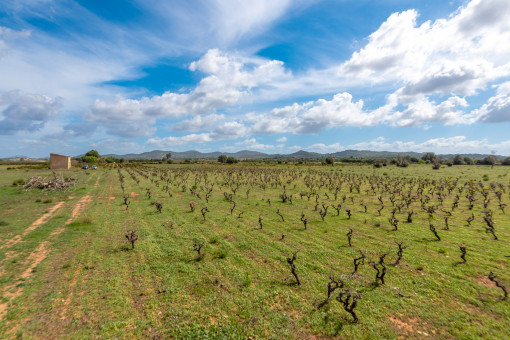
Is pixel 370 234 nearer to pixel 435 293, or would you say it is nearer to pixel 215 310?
pixel 435 293

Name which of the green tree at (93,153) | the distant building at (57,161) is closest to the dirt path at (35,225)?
the distant building at (57,161)

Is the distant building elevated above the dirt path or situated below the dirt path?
above

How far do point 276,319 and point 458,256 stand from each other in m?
10.9

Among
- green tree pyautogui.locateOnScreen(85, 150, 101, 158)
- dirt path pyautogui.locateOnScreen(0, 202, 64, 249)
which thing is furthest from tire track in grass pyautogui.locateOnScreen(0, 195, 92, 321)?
green tree pyautogui.locateOnScreen(85, 150, 101, 158)

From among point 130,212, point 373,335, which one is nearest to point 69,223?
point 130,212

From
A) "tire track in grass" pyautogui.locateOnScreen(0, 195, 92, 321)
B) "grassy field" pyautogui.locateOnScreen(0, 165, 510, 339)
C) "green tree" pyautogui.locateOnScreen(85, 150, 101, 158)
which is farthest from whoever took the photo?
"green tree" pyautogui.locateOnScreen(85, 150, 101, 158)

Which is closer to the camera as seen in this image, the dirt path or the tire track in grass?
the tire track in grass

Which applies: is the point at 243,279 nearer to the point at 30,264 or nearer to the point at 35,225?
the point at 30,264

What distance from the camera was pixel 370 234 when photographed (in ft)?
47.0

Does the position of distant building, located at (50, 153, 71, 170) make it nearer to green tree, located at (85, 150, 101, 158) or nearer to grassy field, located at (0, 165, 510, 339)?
green tree, located at (85, 150, 101, 158)

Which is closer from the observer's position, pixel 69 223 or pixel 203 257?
pixel 203 257

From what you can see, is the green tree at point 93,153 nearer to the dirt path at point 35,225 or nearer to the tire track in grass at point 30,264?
the dirt path at point 35,225

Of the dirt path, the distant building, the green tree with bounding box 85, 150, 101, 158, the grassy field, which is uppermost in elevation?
the green tree with bounding box 85, 150, 101, 158

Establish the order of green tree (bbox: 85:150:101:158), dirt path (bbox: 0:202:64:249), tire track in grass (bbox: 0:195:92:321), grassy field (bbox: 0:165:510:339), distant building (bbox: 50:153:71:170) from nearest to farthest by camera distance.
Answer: grassy field (bbox: 0:165:510:339), tire track in grass (bbox: 0:195:92:321), dirt path (bbox: 0:202:64:249), distant building (bbox: 50:153:71:170), green tree (bbox: 85:150:101:158)
